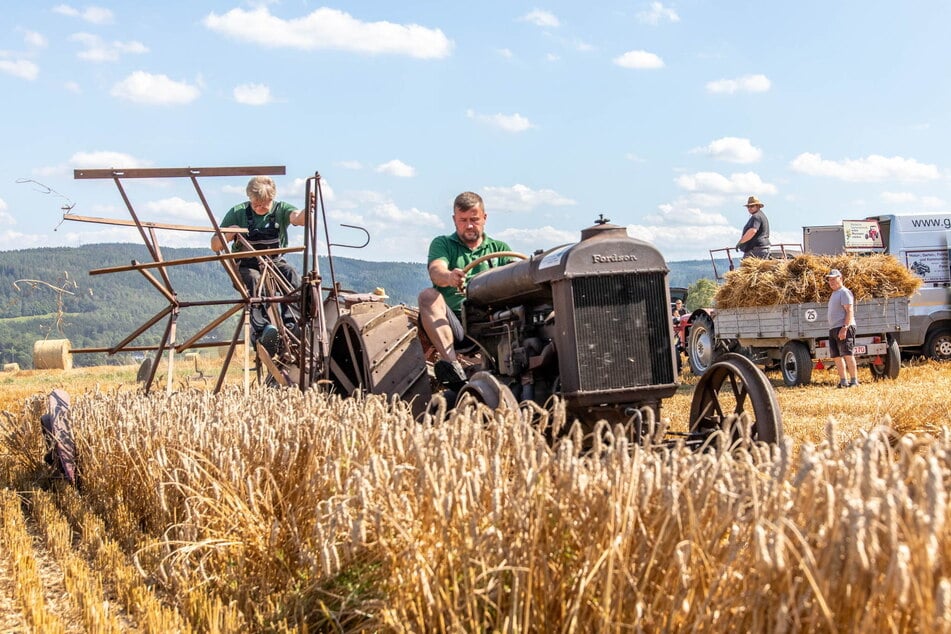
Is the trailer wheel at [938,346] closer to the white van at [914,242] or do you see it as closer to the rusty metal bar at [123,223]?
the white van at [914,242]

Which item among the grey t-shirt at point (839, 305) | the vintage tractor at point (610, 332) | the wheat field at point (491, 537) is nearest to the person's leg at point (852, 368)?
the grey t-shirt at point (839, 305)

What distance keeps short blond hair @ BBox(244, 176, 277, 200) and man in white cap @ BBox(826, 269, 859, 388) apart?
260 inches

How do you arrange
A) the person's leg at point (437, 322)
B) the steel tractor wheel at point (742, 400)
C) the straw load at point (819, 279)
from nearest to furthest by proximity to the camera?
the steel tractor wheel at point (742, 400) < the person's leg at point (437, 322) < the straw load at point (819, 279)

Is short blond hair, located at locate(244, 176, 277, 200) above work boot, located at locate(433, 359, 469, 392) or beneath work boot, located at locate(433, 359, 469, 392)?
above

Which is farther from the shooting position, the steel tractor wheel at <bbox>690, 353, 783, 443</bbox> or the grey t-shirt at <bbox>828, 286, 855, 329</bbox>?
the grey t-shirt at <bbox>828, 286, 855, 329</bbox>

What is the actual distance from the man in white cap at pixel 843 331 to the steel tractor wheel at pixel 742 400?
20.3 ft

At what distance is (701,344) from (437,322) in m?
9.41

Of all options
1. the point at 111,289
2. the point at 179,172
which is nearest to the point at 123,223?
the point at 179,172

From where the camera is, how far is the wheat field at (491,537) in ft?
5.78

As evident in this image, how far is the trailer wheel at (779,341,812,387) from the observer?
11414 millimetres

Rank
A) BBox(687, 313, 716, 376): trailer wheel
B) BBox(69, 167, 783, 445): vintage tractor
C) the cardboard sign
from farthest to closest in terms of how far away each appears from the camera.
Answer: the cardboard sign < BBox(687, 313, 716, 376): trailer wheel < BBox(69, 167, 783, 445): vintage tractor

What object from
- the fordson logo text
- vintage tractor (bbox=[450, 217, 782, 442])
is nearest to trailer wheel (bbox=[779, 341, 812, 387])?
vintage tractor (bbox=[450, 217, 782, 442])

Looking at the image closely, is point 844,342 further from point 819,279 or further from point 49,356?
point 49,356

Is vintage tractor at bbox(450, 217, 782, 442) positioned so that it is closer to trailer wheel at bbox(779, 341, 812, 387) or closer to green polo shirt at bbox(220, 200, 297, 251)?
green polo shirt at bbox(220, 200, 297, 251)
